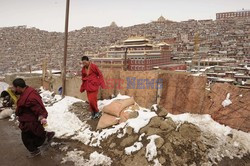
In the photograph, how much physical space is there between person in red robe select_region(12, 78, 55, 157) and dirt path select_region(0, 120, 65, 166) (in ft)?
0.59

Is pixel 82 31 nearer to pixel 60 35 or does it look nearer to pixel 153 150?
pixel 60 35

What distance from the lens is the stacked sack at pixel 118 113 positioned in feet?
13.3

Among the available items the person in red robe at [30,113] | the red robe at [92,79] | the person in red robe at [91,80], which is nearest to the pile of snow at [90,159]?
the person in red robe at [30,113]

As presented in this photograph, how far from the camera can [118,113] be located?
4.14m

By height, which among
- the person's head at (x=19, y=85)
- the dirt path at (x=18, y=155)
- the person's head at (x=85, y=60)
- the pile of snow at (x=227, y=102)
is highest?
the person's head at (x=85, y=60)

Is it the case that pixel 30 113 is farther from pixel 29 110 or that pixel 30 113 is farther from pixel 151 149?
pixel 151 149

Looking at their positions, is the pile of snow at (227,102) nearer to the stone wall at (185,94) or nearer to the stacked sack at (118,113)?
the stone wall at (185,94)

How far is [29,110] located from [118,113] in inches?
72.7

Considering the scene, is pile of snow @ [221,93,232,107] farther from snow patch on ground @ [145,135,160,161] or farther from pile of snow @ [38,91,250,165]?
snow patch on ground @ [145,135,160,161]

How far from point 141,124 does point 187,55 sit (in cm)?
7167

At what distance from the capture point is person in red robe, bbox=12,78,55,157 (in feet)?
10.0

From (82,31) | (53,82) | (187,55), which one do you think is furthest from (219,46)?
(82,31)

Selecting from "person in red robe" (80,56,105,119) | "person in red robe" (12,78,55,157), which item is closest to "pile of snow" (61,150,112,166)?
"person in red robe" (12,78,55,157)

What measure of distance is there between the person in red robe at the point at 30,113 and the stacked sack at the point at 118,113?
134cm
